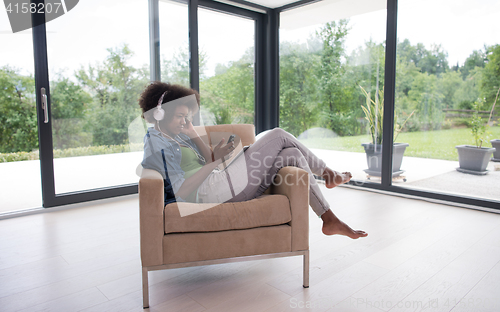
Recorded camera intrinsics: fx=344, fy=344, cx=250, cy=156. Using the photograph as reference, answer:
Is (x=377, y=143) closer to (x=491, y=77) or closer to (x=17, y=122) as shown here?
(x=491, y=77)

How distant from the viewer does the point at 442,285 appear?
1.81 metres

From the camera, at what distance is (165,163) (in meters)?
1.81

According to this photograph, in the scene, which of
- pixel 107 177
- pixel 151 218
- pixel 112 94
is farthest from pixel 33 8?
pixel 151 218

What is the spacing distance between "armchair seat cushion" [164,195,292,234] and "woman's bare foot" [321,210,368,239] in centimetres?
31

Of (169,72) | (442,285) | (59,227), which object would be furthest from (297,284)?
(169,72)

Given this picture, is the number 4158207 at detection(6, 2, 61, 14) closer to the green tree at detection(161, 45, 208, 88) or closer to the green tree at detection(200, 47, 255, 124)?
the green tree at detection(161, 45, 208, 88)

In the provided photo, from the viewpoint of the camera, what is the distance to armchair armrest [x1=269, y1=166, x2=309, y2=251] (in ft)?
5.97

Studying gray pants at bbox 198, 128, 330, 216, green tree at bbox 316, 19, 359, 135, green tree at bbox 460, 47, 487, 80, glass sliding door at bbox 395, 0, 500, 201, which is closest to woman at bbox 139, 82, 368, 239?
gray pants at bbox 198, 128, 330, 216

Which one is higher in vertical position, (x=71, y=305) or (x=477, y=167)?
(x=477, y=167)

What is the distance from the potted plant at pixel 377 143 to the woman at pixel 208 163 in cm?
185

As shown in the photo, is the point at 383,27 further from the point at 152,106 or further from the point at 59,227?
the point at 59,227

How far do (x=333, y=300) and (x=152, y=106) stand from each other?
4.83ft

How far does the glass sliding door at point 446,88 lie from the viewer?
3115 mm

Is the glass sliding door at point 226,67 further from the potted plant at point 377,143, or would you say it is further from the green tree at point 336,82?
the potted plant at point 377,143
